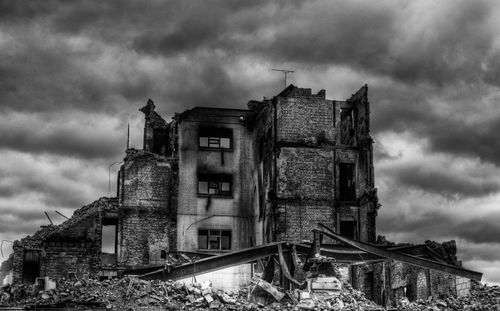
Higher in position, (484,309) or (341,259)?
(341,259)

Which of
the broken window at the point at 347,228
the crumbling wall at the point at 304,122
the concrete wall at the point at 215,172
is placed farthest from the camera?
the concrete wall at the point at 215,172

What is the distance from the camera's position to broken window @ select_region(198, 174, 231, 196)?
37.5 m

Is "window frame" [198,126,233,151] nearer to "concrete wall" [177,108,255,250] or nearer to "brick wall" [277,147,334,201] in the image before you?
"concrete wall" [177,108,255,250]

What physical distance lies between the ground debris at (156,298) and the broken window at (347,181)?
39.9 ft

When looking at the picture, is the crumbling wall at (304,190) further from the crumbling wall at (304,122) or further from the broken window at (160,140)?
the broken window at (160,140)

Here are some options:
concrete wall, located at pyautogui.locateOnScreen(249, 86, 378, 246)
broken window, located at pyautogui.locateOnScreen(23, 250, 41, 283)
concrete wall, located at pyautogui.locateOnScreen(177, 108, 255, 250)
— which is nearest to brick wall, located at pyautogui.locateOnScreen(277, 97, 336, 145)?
concrete wall, located at pyautogui.locateOnScreen(249, 86, 378, 246)

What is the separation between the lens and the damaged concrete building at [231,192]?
112 ft

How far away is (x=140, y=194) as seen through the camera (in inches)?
1431

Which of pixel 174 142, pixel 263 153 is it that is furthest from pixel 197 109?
pixel 263 153

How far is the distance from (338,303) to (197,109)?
1748 cm

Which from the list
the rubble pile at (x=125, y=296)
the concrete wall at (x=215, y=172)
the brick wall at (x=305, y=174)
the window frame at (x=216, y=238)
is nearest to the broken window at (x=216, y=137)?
the concrete wall at (x=215, y=172)

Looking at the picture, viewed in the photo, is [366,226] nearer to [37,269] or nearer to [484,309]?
[484,309]

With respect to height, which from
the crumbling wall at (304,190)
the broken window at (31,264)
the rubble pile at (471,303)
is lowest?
the rubble pile at (471,303)

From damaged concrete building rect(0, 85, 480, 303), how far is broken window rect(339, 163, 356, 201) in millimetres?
73
